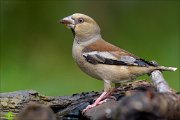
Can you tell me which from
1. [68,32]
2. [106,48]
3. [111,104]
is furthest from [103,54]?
[68,32]

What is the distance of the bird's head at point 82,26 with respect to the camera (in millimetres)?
6223

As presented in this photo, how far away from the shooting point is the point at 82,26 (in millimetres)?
6227

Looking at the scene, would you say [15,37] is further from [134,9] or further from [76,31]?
[76,31]

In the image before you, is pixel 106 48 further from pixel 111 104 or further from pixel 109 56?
pixel 111 104

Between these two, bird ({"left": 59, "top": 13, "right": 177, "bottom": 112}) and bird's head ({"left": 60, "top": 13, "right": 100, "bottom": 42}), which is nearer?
bird ({"left": 59, "top": 13, "right": 177, "bottom": 112})

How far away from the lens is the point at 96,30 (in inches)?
248

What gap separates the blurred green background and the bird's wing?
4.57 metres

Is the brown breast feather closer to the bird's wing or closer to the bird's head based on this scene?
the bird's wing

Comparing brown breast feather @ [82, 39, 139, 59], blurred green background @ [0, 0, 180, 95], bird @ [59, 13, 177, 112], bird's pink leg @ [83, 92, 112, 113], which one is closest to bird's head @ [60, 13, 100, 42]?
bird @ [59, 13, 177, 112]

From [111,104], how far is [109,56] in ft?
2.98

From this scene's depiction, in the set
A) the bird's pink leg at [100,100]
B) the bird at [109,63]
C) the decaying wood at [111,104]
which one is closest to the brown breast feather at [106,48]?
the bird at [109,63]

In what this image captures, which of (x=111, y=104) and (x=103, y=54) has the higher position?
(x=103, y=54)

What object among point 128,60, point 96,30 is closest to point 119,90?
point 128,60

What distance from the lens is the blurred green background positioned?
11.3m
